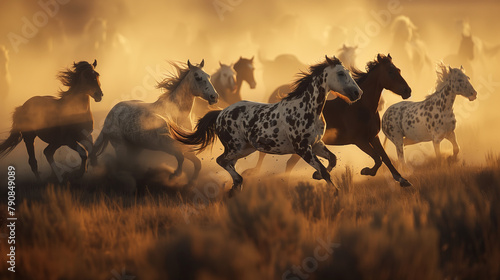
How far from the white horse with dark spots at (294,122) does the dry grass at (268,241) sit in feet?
2.89

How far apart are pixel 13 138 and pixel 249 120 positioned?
445cm

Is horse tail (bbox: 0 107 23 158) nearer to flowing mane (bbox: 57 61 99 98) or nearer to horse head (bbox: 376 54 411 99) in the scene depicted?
flowing mane (bbox: 57 61 99 98)

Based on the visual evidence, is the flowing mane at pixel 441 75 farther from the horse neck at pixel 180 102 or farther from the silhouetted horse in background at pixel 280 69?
the silhouetted horse in background at pixel 280 69

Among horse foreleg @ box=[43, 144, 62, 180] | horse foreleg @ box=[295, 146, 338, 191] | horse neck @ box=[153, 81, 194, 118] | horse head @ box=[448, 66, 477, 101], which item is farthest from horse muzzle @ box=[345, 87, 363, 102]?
horse foreleg @ box=[43, 144, 62, 180]

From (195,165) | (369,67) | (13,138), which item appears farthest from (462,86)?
(13,138)

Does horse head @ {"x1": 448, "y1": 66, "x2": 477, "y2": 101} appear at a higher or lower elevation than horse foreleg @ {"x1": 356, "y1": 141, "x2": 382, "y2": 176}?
higher

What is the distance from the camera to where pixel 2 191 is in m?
8.05

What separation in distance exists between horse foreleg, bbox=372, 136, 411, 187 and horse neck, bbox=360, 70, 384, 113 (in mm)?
483

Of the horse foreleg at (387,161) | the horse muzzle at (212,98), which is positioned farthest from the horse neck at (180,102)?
the horse foreleg at (387,161)

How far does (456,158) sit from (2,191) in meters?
7.19

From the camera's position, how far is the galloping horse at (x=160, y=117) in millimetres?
8391

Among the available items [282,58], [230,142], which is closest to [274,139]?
[230,142]

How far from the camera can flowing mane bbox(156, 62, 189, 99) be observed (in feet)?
29.1

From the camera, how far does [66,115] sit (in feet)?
29.0
